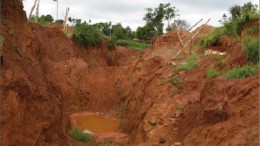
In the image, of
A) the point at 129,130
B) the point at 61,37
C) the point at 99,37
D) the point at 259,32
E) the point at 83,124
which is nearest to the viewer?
the point at 259,32

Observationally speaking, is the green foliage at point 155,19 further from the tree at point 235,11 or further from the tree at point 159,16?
the tree at point 235,11

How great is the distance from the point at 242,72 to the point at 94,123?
1032cm

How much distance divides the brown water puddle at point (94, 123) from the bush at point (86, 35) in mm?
8623

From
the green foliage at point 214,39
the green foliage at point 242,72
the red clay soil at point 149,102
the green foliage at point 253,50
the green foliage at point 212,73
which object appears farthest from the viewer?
the green foliage at point 214,39

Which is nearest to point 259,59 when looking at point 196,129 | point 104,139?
point 196,129

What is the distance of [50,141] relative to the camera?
9203 millimetres

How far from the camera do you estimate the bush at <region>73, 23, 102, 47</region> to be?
28503mm

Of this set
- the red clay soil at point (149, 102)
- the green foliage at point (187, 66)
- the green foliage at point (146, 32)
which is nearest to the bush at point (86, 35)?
the red clay soil at point (149, 102)

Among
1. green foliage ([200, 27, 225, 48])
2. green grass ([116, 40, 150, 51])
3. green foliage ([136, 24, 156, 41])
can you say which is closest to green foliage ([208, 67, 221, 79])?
green foliage ([200, 27, 225, 48])

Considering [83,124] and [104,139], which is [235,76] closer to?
[104,139]

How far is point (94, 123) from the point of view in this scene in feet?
62.7

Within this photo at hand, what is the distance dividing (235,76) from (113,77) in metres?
16.2

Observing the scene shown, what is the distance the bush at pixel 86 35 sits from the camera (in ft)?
93.5

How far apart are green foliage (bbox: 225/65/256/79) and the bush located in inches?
741
